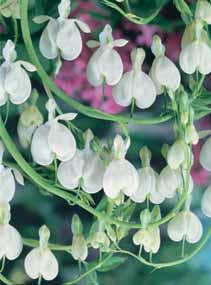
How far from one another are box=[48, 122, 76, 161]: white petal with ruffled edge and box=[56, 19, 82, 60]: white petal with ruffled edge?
7 centimetres

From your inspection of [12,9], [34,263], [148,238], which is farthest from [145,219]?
[12,9]

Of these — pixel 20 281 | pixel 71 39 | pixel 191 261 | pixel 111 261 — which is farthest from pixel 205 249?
pixel 71 39

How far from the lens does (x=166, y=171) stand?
0.72 m

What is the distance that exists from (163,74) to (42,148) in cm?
14

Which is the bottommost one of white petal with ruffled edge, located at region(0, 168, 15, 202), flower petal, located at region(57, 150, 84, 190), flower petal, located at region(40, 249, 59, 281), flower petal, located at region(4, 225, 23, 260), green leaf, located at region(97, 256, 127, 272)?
green leaf, located at region(97, 256, 127, 272)

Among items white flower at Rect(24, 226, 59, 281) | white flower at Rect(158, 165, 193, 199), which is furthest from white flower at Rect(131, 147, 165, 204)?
white flower at Rect(24, 226, 59, 281)

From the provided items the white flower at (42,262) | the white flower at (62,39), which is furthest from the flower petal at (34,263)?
the white flower at (62,39)

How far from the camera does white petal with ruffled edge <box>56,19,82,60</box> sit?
671mm

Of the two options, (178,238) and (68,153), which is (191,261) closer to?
(178,238)

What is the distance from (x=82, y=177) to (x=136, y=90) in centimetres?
10

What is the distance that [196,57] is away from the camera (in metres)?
0.68

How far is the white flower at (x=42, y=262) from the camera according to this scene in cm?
73

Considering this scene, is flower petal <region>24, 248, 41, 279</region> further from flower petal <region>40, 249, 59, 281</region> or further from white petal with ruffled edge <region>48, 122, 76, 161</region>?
white petal with ruffled edge <region>48, 122, 76, 161</region>

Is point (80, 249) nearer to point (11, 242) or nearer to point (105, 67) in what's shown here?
point (11, 242)
